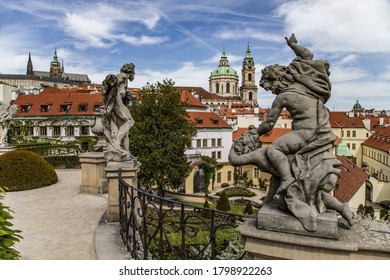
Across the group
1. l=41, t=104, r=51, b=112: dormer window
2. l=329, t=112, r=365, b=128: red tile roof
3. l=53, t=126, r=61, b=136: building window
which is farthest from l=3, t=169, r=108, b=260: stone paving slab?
l=329, t=112, r=365, b=128: red tile roof

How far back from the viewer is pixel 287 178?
2.62m

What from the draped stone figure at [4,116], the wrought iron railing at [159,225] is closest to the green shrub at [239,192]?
the draped stone figure at [4,116]

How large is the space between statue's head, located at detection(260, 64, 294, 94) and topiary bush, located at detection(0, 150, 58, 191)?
28.4 feet

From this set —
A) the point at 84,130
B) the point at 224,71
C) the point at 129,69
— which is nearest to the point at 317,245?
the point at 129,69

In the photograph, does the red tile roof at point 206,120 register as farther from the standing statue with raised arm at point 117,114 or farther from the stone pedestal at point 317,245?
the stone pedestal at point 317,245

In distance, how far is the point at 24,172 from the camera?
933 cm

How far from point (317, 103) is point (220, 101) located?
359 feet

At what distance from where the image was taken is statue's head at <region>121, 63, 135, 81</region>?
236 inches

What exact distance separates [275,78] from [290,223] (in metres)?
1.27

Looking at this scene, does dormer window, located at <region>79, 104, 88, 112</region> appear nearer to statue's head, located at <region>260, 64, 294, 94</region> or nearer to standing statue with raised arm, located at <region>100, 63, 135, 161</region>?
standing statue with raised arm, located at <region>100, 63, 135, 161</region>

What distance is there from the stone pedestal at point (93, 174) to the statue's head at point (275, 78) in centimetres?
624

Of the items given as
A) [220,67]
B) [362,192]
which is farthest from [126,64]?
[220,67]

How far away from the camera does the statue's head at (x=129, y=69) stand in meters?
5.99
